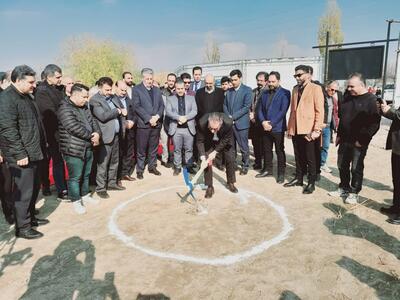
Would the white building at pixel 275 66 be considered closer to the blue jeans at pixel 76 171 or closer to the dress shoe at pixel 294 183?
the dress shoe at pixel 294 183

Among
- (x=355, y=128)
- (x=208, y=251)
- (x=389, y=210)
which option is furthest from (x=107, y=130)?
(x=389, y=210)

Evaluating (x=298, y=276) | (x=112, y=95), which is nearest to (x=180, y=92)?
(x=112, y=95)

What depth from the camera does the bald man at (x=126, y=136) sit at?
21.9 ft

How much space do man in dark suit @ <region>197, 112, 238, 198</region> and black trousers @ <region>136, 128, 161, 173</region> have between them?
167 centimetres

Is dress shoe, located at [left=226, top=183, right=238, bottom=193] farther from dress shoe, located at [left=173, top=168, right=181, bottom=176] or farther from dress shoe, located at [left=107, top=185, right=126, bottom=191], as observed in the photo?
dress shoe, located at [left=107, top=185, right=126, bottom=191]

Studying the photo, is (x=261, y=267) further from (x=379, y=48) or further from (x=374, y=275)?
(x=379, y=48)

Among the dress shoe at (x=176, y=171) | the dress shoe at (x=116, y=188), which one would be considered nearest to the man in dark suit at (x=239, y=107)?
the dress shoe at (x=176, y=171)

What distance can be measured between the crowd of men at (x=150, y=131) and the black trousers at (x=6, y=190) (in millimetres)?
16

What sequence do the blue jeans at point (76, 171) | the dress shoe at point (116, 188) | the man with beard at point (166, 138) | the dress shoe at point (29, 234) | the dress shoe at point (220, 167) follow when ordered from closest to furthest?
the dress shoe at point (29, 234) → the blue jeans at point (76, 171) → the dress shoe at point (116, 188) → the man with beard at point (166, 138) → the dress shoe at point (220, 167)

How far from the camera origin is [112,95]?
20.3 feet

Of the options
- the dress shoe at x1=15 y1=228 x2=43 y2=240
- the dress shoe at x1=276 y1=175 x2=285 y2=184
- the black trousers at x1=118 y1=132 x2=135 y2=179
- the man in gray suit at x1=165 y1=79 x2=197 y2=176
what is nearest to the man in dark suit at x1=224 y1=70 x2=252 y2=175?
A: the man in gray suit at x1=165 y1=79 x2=197 y2=176

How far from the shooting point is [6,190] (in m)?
5.04

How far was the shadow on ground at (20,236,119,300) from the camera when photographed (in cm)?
321

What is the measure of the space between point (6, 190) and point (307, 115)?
18.2 feet
